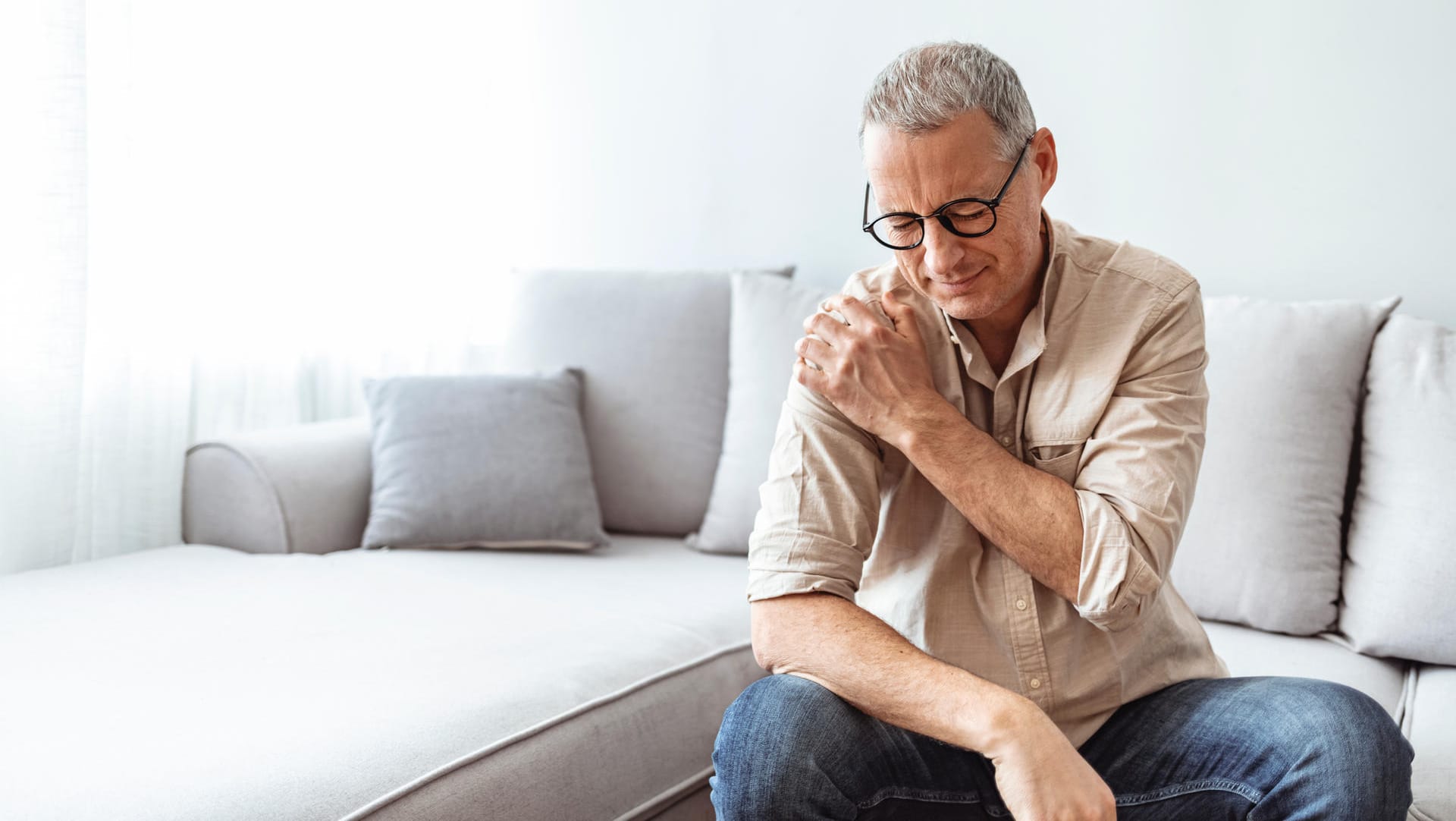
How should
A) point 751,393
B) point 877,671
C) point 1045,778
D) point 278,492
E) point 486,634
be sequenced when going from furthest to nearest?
point 751,393 → point 278,492 → point 486,634 → point 877,671 → point 1045,778

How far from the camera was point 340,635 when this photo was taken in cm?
157

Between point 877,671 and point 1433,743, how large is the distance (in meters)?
0.73

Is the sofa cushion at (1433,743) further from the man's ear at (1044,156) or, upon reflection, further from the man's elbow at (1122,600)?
the man's ear at (1044,156)

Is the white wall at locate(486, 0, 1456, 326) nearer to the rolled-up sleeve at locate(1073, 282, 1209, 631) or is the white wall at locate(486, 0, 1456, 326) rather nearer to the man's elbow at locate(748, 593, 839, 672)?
the rolled-up sleeve at locate(1073, 282, 1209, 631)

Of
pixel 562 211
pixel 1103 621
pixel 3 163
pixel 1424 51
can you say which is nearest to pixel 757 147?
pixel 562 211

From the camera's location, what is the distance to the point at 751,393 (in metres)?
2.25

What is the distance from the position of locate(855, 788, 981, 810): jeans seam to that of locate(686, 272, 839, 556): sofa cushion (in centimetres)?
100

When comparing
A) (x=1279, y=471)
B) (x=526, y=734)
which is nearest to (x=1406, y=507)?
(x=1279, y=471)

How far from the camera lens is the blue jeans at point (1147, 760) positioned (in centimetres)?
106

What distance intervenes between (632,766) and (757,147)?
5.16 ft

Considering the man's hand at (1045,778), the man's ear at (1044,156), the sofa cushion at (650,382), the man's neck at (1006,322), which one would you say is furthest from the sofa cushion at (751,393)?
the man's hand at (1045,778)

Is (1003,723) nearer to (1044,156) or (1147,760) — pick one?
(1147,760)

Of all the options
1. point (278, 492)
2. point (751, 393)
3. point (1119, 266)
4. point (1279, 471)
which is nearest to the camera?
point (1119, 266)

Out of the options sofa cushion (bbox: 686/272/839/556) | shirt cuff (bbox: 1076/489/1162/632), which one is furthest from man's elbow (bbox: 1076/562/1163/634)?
sofa cushion (bbox: 686/272/839/556)
